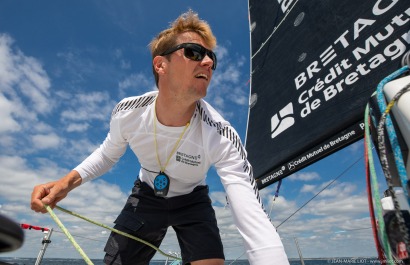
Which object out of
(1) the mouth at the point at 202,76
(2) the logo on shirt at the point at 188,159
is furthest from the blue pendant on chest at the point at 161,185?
(1) the mouth at the point at 202,76

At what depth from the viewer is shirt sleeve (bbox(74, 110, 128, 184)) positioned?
2557 mm

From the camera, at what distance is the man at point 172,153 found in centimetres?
229

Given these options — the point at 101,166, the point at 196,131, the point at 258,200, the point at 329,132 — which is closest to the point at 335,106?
the point at 329,132

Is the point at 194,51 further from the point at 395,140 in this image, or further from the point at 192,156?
the point at 395,140

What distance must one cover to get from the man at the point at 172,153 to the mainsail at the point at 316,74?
154 centimetres

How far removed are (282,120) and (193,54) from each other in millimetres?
2234

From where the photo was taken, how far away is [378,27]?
127 inches

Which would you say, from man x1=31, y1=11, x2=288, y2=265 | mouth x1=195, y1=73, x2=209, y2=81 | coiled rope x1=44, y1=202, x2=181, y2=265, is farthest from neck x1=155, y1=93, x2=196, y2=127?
coiled rope x1=44, y1=202, x2=181, y2=265

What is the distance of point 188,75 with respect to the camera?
2.38 metres

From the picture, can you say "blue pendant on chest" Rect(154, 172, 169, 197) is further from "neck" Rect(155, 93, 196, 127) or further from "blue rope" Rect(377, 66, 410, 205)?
"blue rope" Rect(377, 66, 410, 205)

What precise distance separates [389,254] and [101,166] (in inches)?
94.0

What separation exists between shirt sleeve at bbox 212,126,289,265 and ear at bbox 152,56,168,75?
85cm

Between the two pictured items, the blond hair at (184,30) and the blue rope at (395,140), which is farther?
the blond hair at (184,30)

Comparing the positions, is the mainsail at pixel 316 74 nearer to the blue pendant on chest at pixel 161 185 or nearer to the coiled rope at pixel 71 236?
the blue pendant on chest at pixel 161 185
